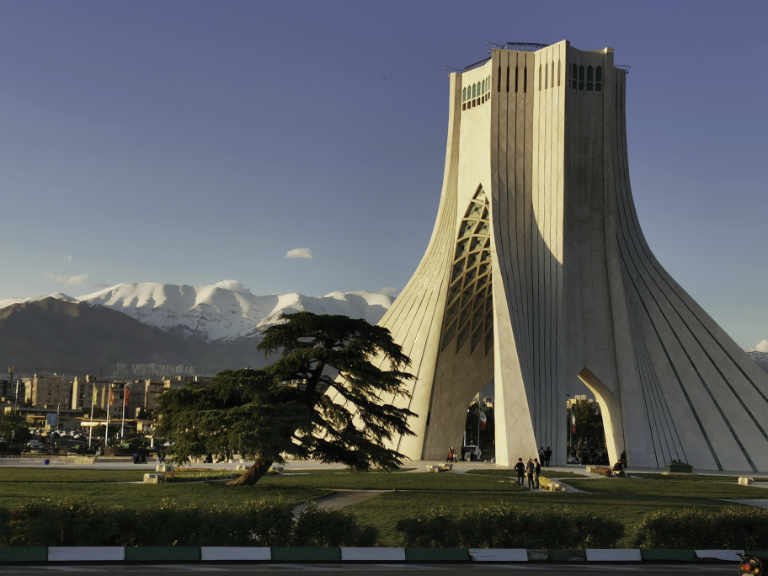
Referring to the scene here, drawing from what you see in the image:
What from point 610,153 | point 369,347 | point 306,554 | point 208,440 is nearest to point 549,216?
point 610,153

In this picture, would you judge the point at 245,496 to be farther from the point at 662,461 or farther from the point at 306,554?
the point at 662,461

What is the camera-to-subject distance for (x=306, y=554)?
1398 cm

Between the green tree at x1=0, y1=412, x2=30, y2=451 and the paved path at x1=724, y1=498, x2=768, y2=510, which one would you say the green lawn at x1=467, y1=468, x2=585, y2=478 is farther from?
the green tree at x1=0, y1=412, x2=30, y2=451

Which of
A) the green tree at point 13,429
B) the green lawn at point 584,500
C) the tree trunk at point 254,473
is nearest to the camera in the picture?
the green lawn at point 584,500

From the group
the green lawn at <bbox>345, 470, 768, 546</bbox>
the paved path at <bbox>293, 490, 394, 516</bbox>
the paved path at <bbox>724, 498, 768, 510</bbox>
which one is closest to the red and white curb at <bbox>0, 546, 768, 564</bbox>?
the green lawn at <bbox>345, 470, 768, 546</bbox>

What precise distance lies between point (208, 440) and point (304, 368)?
3.42 m

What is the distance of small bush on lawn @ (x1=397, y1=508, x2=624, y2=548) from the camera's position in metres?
14.7

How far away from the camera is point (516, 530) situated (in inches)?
587

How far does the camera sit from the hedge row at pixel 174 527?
540 inches

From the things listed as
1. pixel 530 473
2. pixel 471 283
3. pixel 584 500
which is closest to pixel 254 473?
pixel 530 473

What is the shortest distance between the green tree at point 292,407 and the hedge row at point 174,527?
25.5 ft

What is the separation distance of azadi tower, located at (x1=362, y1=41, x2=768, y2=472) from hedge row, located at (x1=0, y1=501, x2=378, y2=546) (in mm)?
24649

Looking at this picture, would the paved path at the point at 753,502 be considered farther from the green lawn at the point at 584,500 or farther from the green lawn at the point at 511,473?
the green lawn at the point at 511,473

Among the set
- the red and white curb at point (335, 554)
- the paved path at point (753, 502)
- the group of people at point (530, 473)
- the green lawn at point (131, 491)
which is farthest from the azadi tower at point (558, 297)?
the red and white curb at point (335, 554)
